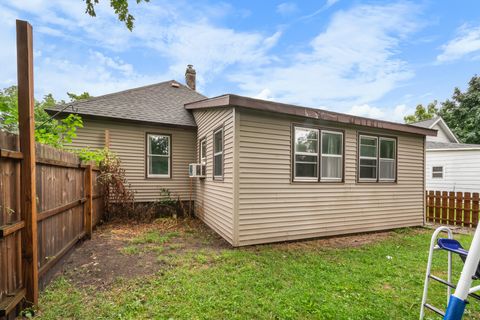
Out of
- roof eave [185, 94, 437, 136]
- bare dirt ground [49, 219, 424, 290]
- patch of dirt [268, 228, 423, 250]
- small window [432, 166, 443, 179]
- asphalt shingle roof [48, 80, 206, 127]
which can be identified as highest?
asphalt shingle roof [48, 80, 206, 127]

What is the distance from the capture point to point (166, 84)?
11.1 m

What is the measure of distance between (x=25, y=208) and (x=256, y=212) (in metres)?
3.87

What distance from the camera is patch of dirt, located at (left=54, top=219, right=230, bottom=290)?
3.66m

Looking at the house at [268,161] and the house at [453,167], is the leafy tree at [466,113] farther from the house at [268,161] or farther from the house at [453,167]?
the house at [268,161]

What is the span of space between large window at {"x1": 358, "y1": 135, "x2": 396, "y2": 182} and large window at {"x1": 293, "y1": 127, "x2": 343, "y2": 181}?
816mm

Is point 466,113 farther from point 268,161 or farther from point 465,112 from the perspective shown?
point 268,161

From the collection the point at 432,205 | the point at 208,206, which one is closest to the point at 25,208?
the point at 208,206

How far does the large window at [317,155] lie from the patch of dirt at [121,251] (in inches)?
103

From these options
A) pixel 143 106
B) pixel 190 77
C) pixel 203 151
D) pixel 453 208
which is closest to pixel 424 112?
pixel 453 208

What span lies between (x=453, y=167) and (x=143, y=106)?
1620 centimetres

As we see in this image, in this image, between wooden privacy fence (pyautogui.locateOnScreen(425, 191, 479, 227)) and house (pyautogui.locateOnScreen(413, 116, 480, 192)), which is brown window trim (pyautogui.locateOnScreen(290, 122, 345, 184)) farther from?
house (pyautogui.locateOnScreen(413, 116, 480, 192))

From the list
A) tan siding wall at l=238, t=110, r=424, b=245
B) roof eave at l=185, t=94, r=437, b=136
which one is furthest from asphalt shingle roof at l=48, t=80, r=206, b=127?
tan siding wall at l=238, t=110, r=424, b=245

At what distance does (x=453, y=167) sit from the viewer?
1306 centimetres

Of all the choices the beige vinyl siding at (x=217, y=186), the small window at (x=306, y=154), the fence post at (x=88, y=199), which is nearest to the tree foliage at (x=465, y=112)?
the small window at (x=306, y=154)
